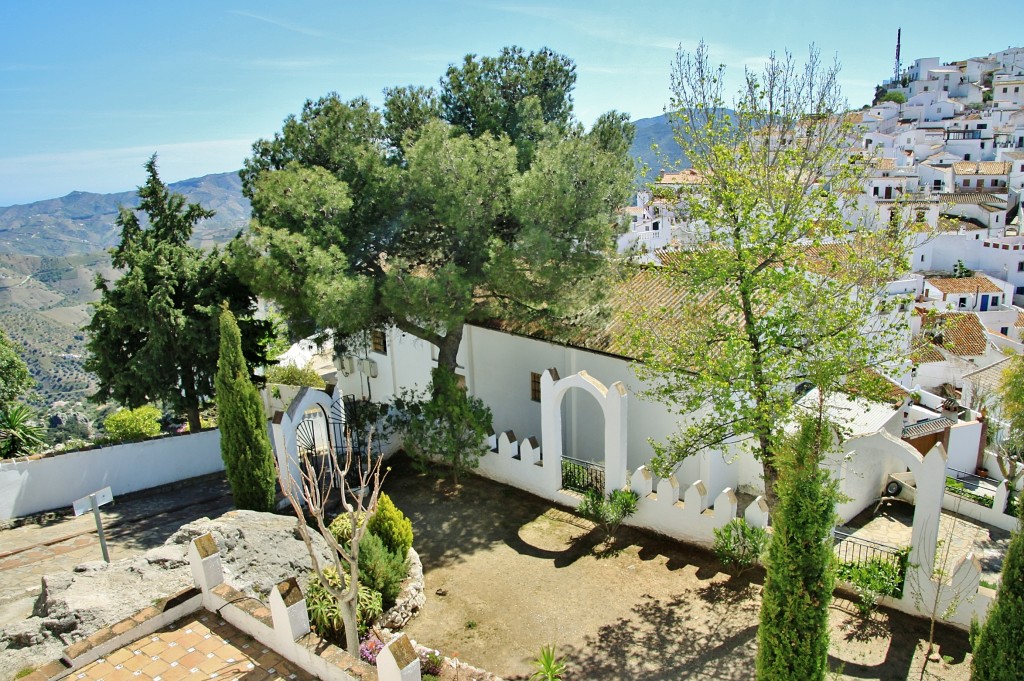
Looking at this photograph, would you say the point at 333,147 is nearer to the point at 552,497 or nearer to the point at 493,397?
the point at 493,397

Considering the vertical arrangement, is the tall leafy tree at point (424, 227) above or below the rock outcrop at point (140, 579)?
above

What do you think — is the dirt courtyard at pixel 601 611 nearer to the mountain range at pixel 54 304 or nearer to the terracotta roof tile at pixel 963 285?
the terracotta roof tile at pixel 963 285

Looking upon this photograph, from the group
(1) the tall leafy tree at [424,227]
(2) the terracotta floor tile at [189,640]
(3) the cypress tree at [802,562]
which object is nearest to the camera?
(3) the cypress tree at [802,562]

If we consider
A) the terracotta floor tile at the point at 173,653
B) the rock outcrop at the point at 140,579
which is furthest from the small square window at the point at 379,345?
the terracotta floor tile at the point at 173,653

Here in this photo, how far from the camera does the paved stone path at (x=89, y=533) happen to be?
36.3 ft

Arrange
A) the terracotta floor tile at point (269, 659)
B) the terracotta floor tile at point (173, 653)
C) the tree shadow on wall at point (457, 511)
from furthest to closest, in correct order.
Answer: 1. the tree shadow on wall at point (457, 511)
2. the terracotta floor tile at point (173, 653)
3. the terracotta floor tile at point (269, 659)

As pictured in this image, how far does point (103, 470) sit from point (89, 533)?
2237 millimetres

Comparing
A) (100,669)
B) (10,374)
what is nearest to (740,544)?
(100,669)

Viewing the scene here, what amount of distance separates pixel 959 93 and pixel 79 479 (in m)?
121

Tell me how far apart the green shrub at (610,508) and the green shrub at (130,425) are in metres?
10.7

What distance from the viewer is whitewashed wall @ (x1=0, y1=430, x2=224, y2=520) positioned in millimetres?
14617

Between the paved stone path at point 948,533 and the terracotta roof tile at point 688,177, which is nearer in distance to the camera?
the terracotta roof tile at point 688,177

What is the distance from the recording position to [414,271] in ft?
50.0

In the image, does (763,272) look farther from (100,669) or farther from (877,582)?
(100,669)
